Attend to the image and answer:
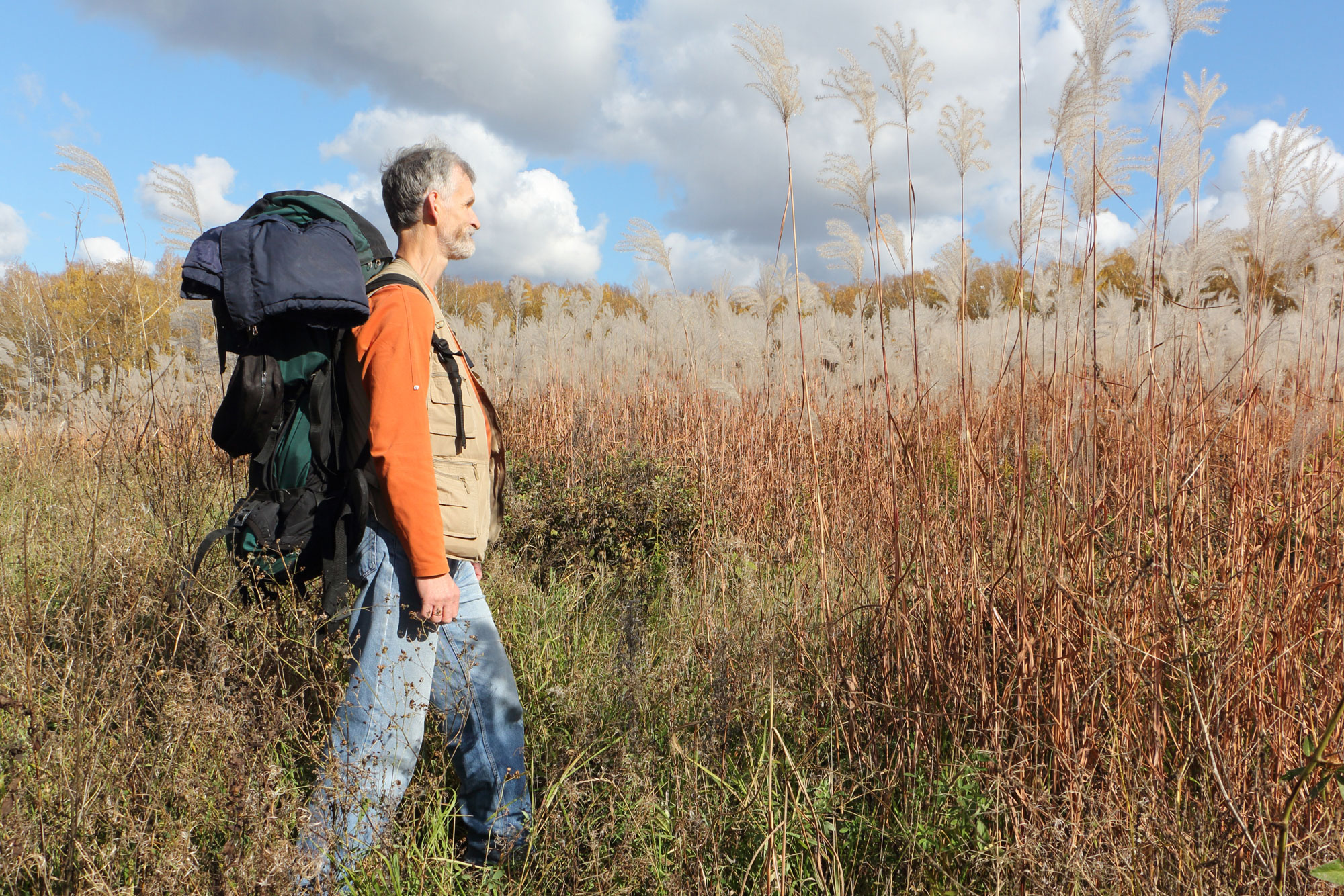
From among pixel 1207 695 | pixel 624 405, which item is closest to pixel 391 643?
pixel 1207 695

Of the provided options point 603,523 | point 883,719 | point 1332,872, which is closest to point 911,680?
point 883,719

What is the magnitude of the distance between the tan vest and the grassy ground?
1.60 feet

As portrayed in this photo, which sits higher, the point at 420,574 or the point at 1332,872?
the point at 420,574

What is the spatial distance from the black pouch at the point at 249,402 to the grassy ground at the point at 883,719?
55cm

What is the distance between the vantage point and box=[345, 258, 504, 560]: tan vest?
1.86 meters

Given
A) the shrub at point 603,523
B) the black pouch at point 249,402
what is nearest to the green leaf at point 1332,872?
the black pouch at point 249,402

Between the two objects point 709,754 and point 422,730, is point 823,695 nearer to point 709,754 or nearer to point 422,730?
point 709,754

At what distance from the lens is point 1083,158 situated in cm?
231

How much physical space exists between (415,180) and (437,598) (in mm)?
1214

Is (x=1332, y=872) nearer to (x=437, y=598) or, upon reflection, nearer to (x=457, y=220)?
(x=437, y=598)

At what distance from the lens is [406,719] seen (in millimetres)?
1820

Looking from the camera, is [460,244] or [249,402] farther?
[460,244]

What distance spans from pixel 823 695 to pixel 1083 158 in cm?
196

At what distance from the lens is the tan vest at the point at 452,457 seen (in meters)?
1.86
